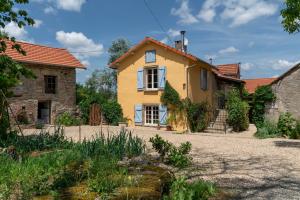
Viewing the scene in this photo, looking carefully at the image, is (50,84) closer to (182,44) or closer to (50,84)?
(50,84)

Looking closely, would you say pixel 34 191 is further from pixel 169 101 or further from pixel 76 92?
pixel 76 92

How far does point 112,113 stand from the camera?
71.6 ft

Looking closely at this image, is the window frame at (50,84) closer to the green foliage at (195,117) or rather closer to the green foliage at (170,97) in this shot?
the green foliage at (170,97)

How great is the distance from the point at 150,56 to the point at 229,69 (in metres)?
13.8

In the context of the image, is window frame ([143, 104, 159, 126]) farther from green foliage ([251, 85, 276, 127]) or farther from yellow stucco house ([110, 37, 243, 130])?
green foliage ([251, 85, 276, 127])

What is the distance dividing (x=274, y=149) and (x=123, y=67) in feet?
43.3

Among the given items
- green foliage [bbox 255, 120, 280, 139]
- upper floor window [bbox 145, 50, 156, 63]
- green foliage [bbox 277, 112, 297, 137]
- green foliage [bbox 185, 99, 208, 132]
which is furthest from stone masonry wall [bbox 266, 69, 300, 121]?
upper floor window [bbox 145, 50, 156, 63]

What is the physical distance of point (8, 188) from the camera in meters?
4.18

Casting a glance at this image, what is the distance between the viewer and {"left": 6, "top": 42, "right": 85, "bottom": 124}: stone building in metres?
20.4

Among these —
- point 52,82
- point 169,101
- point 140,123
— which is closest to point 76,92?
point 52,82

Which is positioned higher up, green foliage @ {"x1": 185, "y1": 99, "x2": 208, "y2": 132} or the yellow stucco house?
the yellow stucco house

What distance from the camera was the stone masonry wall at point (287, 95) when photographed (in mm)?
17094

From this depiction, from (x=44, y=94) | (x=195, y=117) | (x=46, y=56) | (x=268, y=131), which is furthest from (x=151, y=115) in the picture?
(x=46, y=56)

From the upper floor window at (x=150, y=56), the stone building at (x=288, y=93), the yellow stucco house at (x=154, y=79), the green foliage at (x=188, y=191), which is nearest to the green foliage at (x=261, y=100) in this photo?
the stone building at (x=288, y=93)
